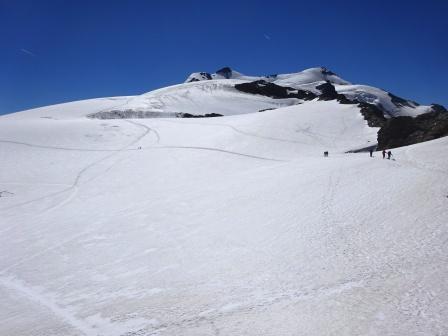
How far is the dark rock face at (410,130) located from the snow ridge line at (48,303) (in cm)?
3030

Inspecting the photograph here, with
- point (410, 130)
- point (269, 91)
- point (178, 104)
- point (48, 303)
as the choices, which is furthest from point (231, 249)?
point (269, 91)

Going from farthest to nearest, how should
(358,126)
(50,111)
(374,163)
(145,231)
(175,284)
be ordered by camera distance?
(50,111), (358,126), (374,163), (145,231), (175,284)

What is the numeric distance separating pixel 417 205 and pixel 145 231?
39.1ft

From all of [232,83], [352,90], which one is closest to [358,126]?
[232,83]

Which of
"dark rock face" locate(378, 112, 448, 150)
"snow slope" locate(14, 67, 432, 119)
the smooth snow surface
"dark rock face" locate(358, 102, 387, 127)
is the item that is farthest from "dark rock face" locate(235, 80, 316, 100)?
the smooth snow surface

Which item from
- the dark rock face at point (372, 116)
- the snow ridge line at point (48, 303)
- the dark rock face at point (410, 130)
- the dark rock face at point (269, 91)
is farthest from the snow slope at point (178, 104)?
the snow ridge line at point (48, 303)

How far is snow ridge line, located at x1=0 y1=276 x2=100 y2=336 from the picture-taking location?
11281 millimetres

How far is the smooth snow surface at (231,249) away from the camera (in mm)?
10664

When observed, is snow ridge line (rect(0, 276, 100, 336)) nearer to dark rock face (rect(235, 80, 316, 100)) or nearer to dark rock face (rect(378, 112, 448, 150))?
dark rock face (rect(378, 112, 448, 150))

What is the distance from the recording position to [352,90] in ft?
555

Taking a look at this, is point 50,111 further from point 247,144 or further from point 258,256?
point 258,256

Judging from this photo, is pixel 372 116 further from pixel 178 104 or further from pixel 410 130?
pixel 178 104

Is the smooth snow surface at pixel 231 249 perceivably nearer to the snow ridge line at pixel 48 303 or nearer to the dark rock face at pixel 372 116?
the snow ridge line at pixel 48 303

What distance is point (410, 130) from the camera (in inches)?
1479
